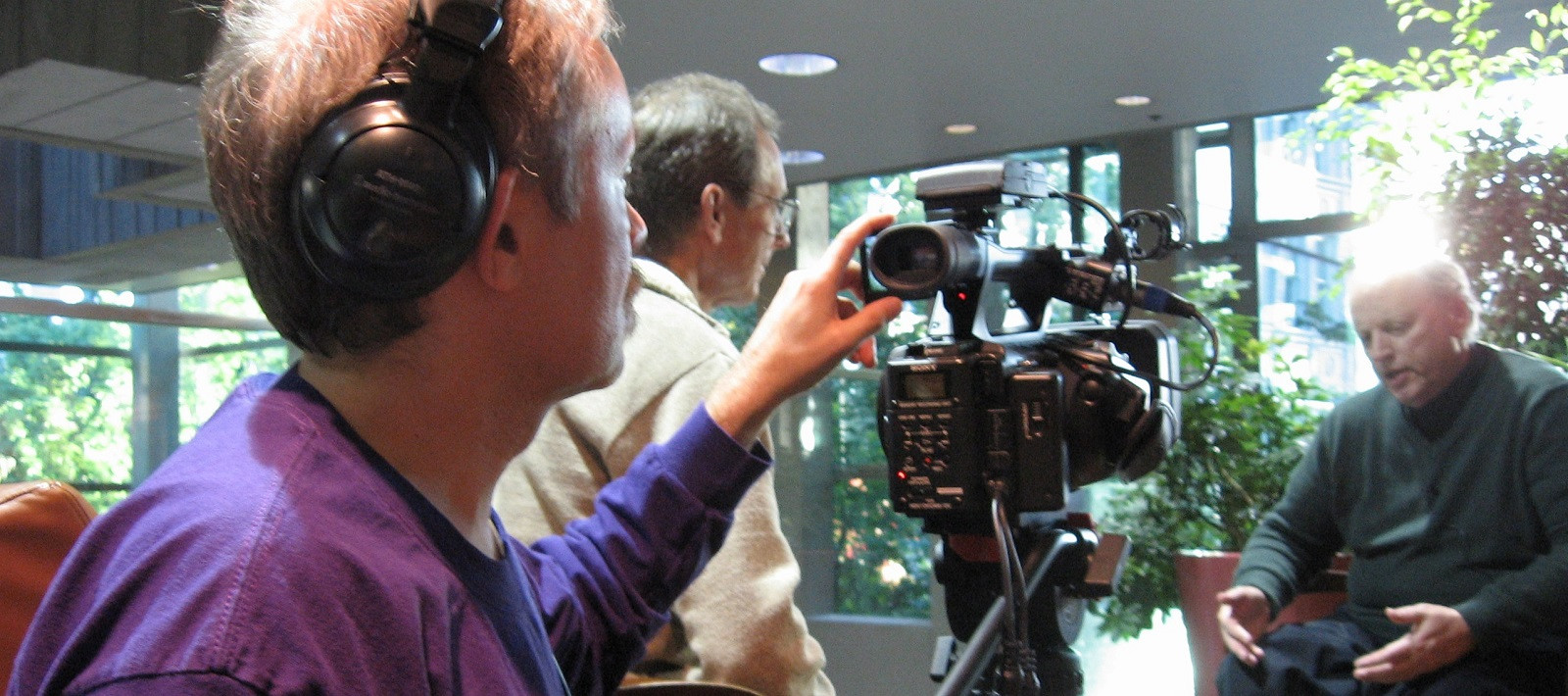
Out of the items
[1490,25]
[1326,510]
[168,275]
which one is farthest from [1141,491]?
[168,275]

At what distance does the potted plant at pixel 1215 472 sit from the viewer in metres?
3.30

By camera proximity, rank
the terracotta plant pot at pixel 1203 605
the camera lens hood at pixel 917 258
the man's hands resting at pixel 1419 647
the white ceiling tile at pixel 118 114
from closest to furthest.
→ the camera lens hood at pixel 917 258 < the man's hands resting at pixel 1419 647 < the white ceiling tile at pixel 118 114 < the terracotta plant pot at pixel 1203 605

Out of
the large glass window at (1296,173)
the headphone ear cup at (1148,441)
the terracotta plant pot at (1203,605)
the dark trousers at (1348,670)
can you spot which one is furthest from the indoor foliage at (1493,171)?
the headphone ear cup at (1148,441)

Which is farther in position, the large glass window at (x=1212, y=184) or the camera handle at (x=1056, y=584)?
the large glass window at (x=1212, y=184)

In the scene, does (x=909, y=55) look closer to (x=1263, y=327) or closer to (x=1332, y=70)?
(x=1332, y=70)

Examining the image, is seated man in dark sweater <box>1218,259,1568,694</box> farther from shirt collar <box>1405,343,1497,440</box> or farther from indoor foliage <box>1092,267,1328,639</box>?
indoor foliage <box>1092,267,1328,639</box>

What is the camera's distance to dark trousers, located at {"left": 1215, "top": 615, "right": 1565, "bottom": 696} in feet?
6.83

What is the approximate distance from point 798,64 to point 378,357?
3562 millimetres

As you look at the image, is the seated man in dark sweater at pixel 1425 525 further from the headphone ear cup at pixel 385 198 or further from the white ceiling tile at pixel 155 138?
the white ceiling tile at pixel 155 138

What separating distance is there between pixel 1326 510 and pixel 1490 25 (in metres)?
1.95

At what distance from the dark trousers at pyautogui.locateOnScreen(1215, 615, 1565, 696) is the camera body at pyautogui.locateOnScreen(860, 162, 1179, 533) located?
1.30 metres

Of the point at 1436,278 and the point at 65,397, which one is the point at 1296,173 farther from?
the point at 65,397

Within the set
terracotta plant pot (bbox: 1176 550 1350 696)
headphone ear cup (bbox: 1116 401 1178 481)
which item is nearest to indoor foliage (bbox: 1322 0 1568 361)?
terracotta plant pot (bbox: 1176 550 1350 696)

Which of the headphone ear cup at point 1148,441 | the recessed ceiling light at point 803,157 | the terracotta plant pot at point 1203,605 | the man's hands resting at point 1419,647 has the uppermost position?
the recessed ceiling light at point 803,157
